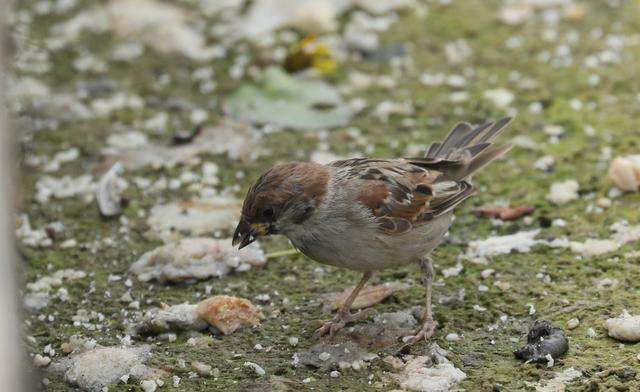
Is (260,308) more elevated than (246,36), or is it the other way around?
(246,36)

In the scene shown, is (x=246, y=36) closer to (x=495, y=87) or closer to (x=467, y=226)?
(x=495, y=87)

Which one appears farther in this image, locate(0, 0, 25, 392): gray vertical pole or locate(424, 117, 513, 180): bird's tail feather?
locate(424, 117, 513, 180): bird's tail feather

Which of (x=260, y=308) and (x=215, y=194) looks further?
(x=215, y=194)

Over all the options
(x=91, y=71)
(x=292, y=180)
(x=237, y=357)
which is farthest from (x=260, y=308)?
(x=91, y=71)

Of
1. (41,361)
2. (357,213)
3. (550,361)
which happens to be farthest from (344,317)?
(41,361)

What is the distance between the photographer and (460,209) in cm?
532

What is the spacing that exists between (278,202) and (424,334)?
2.87 feet

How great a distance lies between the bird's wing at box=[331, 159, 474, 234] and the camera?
416 centimetres

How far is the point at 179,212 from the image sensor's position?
5387 millimetres

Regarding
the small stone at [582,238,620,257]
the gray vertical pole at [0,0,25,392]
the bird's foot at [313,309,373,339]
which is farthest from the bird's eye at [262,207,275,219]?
the gray vertical pole at [0,0,25,392]

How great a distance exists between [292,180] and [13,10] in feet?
15.3

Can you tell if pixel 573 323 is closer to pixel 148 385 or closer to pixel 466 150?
pixel 466 150

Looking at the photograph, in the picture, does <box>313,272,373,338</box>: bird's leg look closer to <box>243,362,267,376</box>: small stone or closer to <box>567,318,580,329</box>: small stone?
<box>243,362,267,376</box>: small stone

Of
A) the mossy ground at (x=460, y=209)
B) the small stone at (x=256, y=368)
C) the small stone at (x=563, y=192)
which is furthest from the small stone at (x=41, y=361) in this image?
the small stone at (x=563, y=192)
